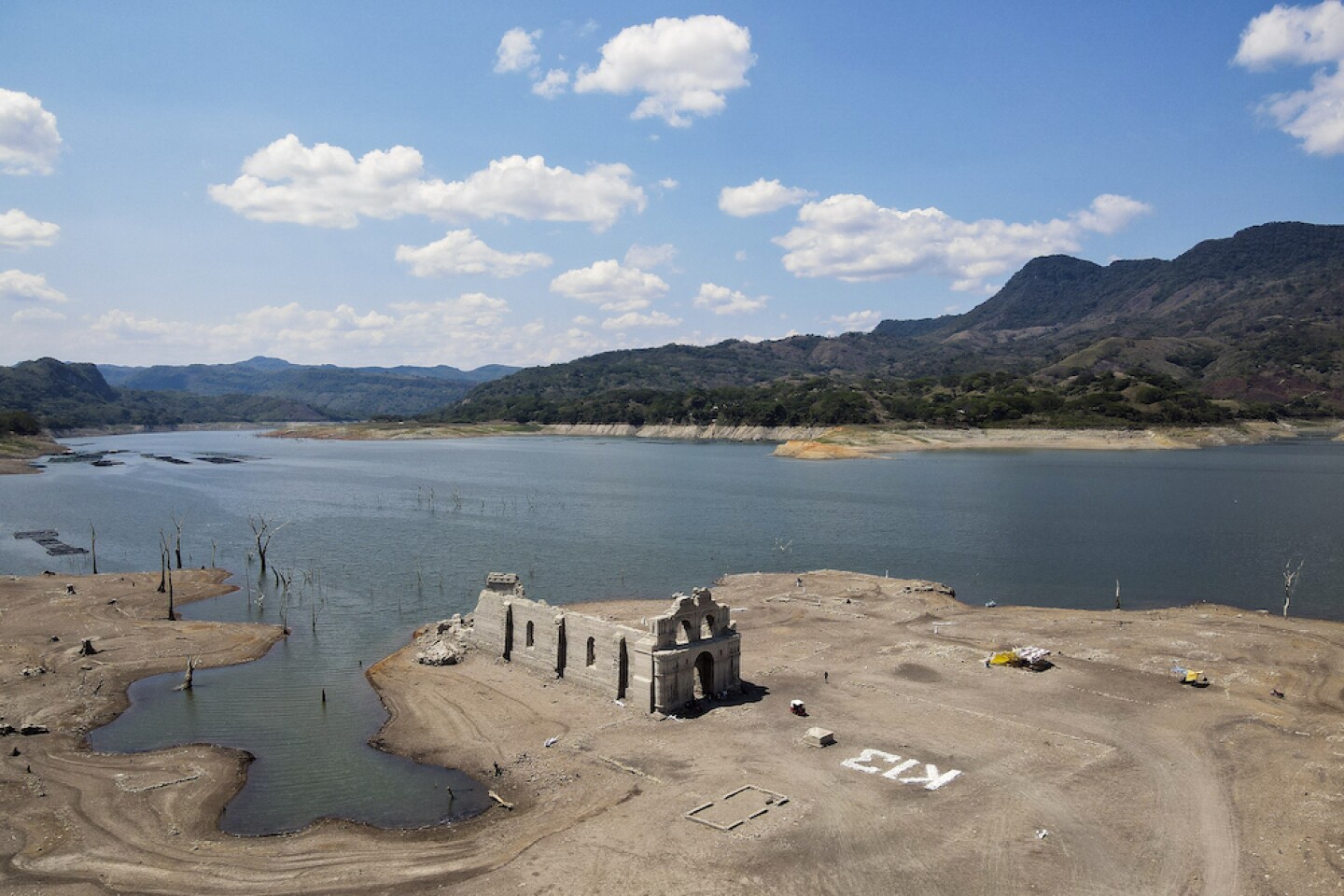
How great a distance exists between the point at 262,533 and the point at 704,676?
67696 millimetres

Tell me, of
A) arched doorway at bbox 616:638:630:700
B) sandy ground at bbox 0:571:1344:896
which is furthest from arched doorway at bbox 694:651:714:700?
arched doorway at bbox 616:638:630:700

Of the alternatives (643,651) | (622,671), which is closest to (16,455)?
(622,671)

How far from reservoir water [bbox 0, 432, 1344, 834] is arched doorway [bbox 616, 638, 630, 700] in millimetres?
8707

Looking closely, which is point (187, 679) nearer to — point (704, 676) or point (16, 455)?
point (704, 676)

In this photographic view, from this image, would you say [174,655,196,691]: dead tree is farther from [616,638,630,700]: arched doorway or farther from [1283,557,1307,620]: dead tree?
[1283,557,1307,620]: dead tree

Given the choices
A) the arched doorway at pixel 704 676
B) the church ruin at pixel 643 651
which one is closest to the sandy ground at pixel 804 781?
the church ruin at pixel 643 651

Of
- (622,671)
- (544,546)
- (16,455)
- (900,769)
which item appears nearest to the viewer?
(900,769)

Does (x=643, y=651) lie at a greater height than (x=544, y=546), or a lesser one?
greater

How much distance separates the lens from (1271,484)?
124 meters

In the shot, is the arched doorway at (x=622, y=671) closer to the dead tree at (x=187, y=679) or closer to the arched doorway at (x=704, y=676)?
the arched doorway at (x=704, y=676)

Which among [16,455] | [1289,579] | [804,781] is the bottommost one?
[804,781]

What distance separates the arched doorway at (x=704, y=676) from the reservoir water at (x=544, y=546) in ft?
38.2

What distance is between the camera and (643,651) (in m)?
38.1

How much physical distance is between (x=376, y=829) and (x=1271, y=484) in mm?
137325
